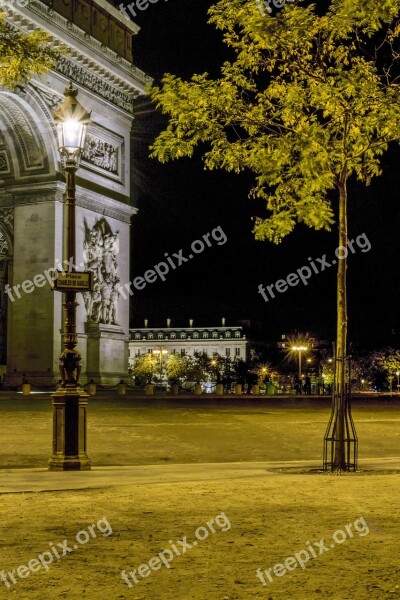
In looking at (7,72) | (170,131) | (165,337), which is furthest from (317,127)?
(165,337)

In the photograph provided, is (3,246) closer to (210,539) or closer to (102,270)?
(102,270)

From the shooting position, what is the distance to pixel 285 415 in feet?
88.5

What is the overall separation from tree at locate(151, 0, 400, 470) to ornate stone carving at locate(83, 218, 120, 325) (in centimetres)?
2431

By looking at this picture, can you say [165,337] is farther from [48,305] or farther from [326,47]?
[326,47]

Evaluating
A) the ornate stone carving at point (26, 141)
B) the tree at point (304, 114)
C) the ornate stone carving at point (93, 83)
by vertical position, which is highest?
the ornate stone carving at point (93, 83)

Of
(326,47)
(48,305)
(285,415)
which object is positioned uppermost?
(326,47)

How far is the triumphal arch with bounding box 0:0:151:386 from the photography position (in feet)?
116

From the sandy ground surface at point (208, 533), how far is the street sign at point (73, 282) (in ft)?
8.40

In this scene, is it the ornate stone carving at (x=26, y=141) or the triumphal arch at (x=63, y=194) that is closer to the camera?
the triumphal arch at (x=63, y=194)

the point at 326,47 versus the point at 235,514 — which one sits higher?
the point at 326,47

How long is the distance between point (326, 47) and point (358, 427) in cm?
1097

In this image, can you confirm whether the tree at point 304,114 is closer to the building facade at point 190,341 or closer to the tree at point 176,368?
the tree at point 176,368

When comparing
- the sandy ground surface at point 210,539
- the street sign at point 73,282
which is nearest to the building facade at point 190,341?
the street sign at point 73,282

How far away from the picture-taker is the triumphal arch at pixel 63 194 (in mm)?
35438
